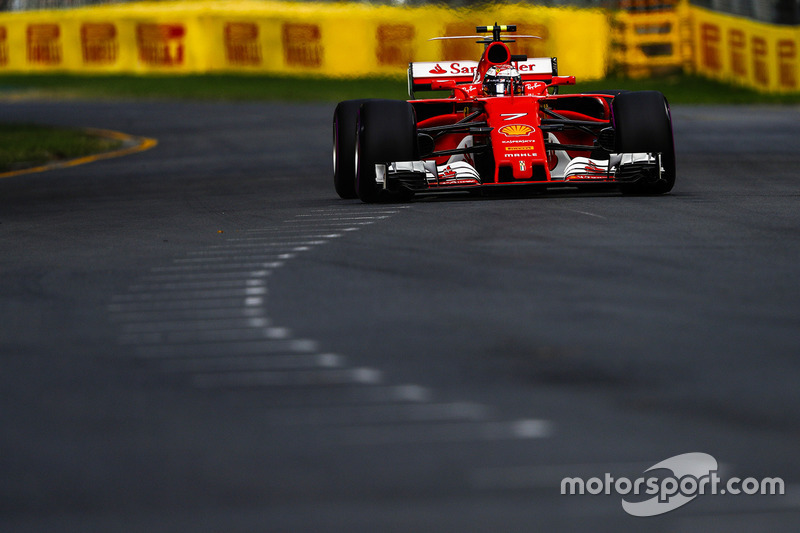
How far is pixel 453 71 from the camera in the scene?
13.3 metres

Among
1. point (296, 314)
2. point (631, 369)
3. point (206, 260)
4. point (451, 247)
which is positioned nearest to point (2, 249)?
point (206, 260)

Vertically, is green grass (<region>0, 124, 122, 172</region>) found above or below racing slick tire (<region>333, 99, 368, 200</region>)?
below

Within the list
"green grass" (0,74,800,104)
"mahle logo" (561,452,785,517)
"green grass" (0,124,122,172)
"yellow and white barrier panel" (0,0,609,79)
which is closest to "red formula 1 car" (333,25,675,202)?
"mahle logo" (561,452,785,517)

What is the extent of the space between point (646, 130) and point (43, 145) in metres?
11.2

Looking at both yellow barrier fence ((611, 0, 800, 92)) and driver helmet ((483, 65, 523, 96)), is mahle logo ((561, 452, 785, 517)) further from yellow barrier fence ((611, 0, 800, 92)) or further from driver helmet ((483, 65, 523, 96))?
yellow barrier fence ((611, 0, 800, 92))

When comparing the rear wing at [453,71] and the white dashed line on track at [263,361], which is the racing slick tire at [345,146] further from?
the white dashed line on track at [263,361]

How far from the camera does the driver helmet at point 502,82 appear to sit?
12.0m

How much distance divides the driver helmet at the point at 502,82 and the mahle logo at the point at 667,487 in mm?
7924

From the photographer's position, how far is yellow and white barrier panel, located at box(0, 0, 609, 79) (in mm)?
37219

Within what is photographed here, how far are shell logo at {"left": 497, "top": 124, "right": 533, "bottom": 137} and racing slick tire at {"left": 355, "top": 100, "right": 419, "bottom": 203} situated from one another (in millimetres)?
637

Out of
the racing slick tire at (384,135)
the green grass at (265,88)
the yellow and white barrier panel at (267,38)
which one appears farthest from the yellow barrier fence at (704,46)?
the racing slick tire at (384,135)

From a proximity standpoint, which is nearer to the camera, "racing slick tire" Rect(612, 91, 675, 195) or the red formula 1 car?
the red formula 1 car

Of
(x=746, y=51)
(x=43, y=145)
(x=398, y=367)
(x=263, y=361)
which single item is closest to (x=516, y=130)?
(x=263, y=361)

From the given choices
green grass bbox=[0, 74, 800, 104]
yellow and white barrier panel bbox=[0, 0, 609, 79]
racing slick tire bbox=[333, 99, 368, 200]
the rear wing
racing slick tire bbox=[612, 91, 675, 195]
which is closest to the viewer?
racing slick tire bbox=[612, 91, 675, 195]
